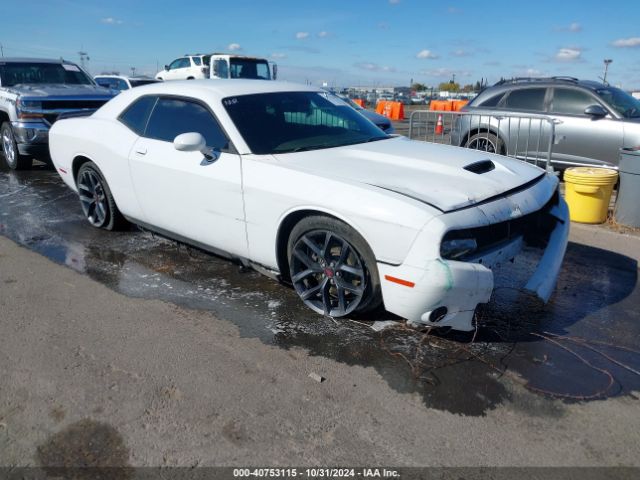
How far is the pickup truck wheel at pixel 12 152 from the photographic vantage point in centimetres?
901

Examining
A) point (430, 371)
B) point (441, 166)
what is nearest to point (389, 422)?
→ point (430, 371)

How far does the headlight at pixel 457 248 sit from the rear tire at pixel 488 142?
5.60 meters

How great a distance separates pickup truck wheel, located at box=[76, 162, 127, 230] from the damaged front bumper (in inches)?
132

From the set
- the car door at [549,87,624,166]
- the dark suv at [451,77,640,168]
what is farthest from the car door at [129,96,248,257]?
the car door at [549,87,624,166]

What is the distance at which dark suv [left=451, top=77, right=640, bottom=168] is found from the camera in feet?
25.8

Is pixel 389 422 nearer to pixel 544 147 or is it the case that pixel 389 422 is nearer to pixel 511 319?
pixel 511 319

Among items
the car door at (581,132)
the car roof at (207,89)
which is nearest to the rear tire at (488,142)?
the car door at (581,132)

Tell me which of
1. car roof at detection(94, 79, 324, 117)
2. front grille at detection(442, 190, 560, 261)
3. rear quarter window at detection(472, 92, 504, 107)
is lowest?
front grille at detection(442, 190, 560, 261)

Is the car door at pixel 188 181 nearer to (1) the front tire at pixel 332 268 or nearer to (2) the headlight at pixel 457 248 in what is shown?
(1) the front tire at pixel 332 268

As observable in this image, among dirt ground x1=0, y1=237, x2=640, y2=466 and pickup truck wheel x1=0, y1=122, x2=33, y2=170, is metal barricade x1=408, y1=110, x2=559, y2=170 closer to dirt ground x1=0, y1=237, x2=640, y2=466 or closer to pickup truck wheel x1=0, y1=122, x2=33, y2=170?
dirt ground x1=0, y1=237, x2=640, y2=466

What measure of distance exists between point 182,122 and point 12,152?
20.7 feet

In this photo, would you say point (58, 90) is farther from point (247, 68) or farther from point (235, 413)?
point (247, 68)

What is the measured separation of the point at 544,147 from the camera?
8188 millimetres

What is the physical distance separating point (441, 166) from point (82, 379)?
267 cm
